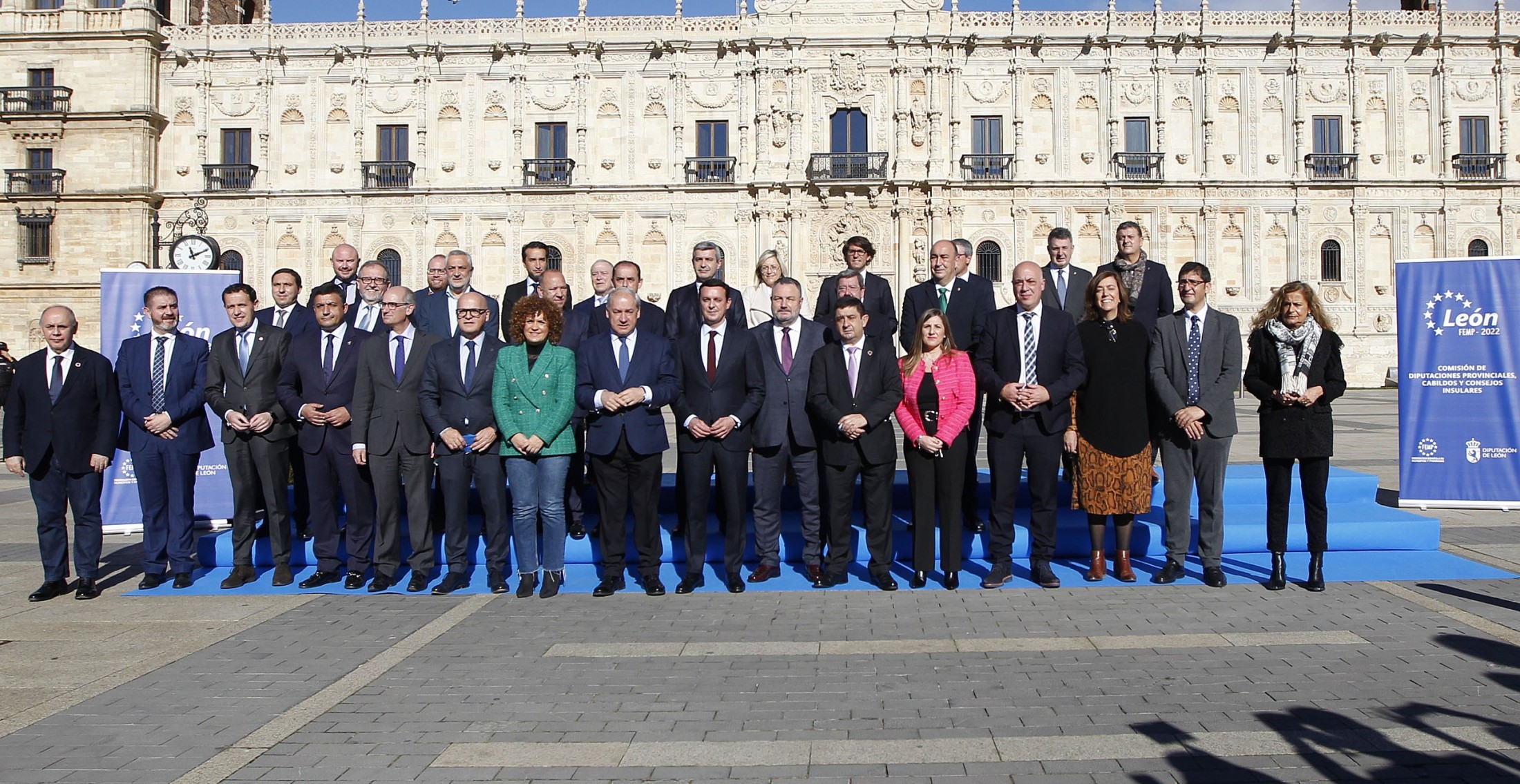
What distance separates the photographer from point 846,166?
111 feet

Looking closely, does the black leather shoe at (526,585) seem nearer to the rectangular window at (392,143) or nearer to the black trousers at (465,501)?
the black trousers at (465,501)

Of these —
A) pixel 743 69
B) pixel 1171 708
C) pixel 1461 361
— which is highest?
pixel 743 69

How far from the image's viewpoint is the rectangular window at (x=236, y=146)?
116 feet

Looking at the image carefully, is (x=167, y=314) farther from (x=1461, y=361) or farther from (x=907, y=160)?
(x=907, y=160)

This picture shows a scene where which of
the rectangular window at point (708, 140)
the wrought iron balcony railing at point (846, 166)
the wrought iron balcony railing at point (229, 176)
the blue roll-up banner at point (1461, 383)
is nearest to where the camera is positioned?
the blue roll-up banner at point (1461, 383)

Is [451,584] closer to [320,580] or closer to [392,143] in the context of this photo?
[320,580]

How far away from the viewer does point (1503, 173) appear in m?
Answer: 34.2

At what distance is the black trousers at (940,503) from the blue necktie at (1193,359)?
1653mm

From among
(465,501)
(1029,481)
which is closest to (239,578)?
(465,501)

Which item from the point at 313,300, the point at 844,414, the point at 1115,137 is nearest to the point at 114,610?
the point at 313,300

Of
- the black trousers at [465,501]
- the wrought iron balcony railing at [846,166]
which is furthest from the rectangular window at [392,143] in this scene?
the black trousers at [465,501]

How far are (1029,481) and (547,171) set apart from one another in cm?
3029

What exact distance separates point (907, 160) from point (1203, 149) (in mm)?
10018

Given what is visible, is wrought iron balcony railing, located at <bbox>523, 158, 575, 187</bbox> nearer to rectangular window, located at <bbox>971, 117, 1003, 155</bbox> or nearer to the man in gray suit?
rectangular window, located at <bbox>971, 117, 1003, 155</bbox>
